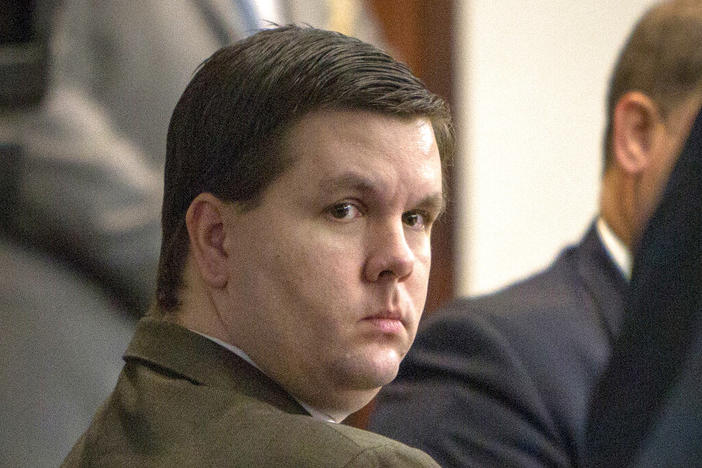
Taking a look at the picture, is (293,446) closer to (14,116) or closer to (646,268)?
(646,268)

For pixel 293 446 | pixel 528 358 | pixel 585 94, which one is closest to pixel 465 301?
pixel 528 358

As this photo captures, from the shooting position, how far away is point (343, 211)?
669 millimetres

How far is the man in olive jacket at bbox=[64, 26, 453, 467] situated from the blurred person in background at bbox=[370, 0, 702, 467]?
0.48 meters

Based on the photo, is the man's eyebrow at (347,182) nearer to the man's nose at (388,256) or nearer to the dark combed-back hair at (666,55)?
the man's nose at (388,256)

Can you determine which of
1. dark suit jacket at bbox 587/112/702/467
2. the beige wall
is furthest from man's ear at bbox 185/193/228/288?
the beige wall

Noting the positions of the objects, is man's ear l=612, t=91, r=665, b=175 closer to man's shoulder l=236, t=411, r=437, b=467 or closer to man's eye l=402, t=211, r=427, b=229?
man's eye l=402, t=211, r=427, b=229

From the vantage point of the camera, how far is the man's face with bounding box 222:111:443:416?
0.66 metres

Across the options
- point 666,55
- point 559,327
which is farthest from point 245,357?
point 666,55

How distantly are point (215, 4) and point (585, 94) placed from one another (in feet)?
3.96

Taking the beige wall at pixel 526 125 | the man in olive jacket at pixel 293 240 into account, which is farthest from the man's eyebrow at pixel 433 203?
the beige wall at pixel 526 125

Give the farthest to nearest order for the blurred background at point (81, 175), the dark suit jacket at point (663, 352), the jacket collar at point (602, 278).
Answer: the blurred background at point (81, 175) → the jacket collar at point (602, 278) → the dark suit jacket at point (663, 352)

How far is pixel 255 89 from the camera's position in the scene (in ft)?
2.22

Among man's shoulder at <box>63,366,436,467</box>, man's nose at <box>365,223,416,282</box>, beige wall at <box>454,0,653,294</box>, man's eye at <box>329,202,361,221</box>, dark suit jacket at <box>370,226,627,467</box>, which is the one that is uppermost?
man's eye at <box>329,202,361,221</box>

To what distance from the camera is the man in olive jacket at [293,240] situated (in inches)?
26.1
